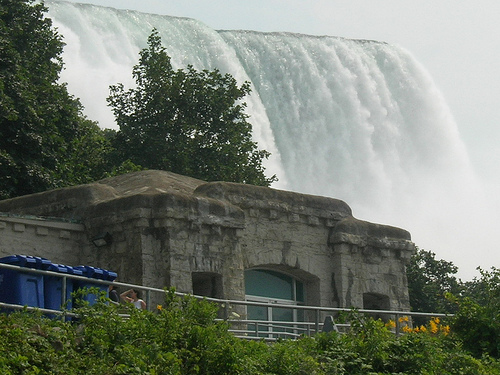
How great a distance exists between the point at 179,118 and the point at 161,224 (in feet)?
55.3

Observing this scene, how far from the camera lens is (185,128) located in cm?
3784

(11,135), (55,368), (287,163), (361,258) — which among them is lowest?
(55,368)

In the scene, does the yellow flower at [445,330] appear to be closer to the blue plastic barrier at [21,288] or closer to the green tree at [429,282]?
the blue plastic barrier at [21,288]

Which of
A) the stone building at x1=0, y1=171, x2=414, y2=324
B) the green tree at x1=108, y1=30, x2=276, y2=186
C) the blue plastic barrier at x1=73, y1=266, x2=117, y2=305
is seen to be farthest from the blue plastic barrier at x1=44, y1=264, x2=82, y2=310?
the green tree at x1=108, y1=30, x2=276, y2=186

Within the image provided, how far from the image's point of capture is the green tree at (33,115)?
30.4m

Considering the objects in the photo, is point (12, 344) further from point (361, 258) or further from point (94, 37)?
point (94, 37)

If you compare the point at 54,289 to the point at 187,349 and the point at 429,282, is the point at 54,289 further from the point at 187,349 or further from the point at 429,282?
the point at 429,282

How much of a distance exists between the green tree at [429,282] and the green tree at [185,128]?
580 centimetres

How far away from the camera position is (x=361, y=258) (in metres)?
26.0

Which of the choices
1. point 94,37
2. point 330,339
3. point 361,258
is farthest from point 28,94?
point 94,37

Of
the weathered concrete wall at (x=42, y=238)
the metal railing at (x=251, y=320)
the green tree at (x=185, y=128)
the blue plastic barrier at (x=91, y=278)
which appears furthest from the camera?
the green tree at (x=185, y=128)

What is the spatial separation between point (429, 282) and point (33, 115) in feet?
51.6

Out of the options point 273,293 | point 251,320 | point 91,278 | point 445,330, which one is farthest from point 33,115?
point 445,330

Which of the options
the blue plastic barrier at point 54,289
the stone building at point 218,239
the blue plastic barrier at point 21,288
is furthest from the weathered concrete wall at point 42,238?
the blue plastic barrier at point 21,288
